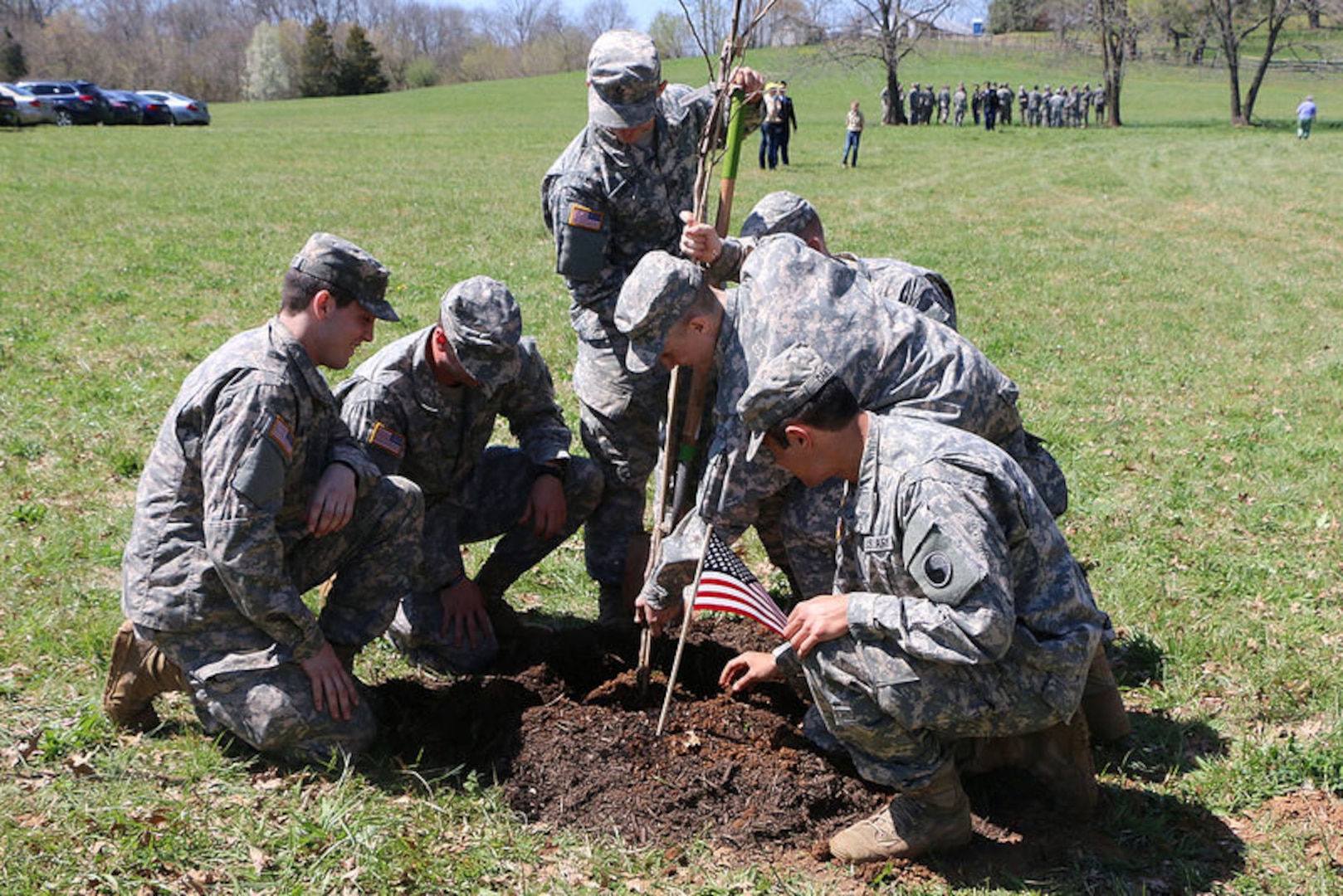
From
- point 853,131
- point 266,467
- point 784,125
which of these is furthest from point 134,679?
point 853,131

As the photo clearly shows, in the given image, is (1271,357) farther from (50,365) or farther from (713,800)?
(50,365)

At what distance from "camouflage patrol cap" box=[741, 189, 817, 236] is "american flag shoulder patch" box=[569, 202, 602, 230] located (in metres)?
0.68

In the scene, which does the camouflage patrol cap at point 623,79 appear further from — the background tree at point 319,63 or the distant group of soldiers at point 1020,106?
the background tree at point 319,63

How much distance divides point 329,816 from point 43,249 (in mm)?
12586

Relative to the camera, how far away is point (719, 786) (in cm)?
394

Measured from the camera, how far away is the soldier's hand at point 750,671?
4422mm

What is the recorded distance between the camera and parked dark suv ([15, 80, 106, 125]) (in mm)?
35938

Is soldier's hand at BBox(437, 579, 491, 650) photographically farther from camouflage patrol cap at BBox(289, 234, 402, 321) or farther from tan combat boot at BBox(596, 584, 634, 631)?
camouflage patrol cap at BBox(289, 234, 402, 321)

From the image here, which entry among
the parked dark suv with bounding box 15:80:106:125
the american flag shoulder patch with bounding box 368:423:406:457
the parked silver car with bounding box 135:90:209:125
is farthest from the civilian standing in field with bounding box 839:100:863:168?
the parked silver car with bounding box 135:90:209:125

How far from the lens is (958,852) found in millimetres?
3668

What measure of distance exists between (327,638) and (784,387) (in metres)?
2.13

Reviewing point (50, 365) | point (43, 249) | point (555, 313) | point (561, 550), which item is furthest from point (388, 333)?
point (43, 249)

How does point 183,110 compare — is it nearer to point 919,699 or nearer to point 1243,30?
point 1243,30

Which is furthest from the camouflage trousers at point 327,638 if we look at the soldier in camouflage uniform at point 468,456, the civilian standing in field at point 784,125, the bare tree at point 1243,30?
the bare tree at point 1243,30
